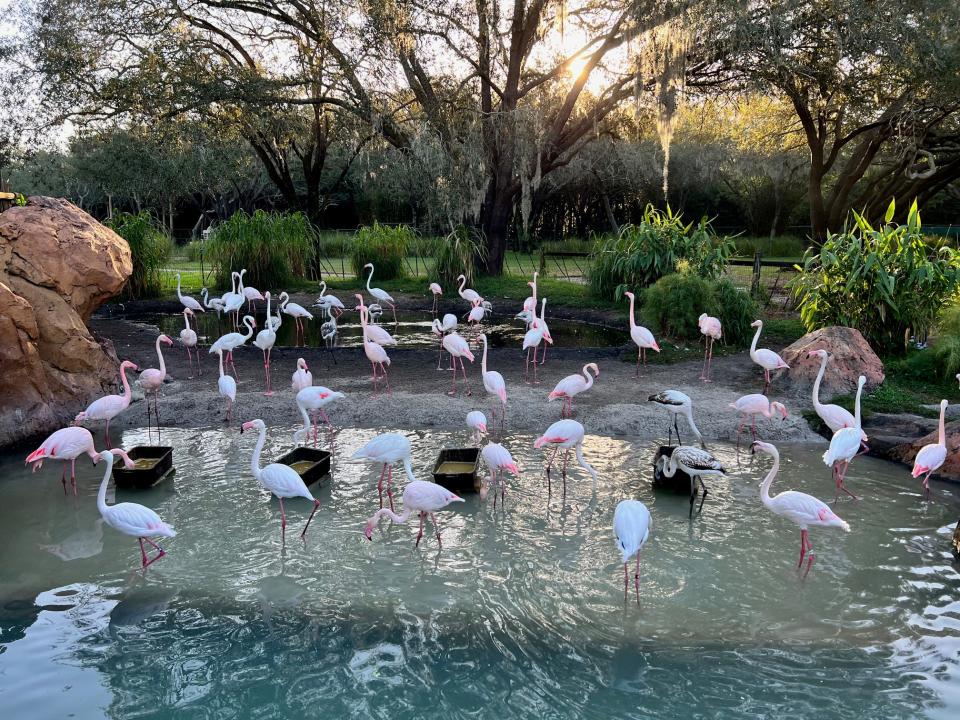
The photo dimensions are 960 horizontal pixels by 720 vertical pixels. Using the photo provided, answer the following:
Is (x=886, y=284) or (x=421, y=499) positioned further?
(x=886, y=284)

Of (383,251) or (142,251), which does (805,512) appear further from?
(383,251)

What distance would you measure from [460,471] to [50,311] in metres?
6.16

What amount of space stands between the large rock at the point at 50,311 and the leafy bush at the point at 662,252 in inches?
399

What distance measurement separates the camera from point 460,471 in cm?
743

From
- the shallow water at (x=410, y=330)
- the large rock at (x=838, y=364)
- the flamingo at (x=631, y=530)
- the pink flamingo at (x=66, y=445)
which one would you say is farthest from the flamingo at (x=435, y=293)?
the flamingo at (x=631, y=530)

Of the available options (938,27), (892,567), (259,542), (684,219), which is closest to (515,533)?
(259,542)

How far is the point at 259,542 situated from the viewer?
6.25 metres

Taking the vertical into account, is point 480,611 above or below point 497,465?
below

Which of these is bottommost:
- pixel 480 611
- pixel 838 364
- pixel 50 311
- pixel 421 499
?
pixel 480 611

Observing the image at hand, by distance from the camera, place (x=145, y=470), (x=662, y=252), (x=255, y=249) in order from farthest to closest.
Answer: (x=255, y=249) < (x=662, y=252) < (x=145, y=470)

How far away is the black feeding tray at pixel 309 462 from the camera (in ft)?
24.0

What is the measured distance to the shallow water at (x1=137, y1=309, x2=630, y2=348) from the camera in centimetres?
1488

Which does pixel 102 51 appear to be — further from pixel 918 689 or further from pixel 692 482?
pixel 918 689

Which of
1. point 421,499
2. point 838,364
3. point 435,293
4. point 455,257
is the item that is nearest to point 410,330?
point 435,293
